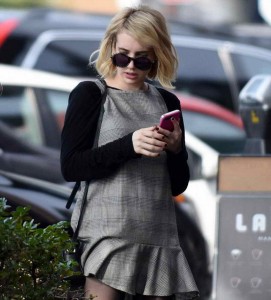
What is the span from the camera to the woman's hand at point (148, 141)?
421 cm

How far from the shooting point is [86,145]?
14.4ft

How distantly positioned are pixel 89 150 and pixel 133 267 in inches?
16.8

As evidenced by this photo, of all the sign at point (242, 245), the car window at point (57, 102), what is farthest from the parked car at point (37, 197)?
the car window at point (57, 102)

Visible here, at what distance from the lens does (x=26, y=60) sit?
42.0 feet

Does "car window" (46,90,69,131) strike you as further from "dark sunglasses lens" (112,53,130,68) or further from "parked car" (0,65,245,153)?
"dark sunglasses lens" (112,53,130,68)

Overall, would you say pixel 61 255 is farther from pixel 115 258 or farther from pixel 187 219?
pixel 187 219

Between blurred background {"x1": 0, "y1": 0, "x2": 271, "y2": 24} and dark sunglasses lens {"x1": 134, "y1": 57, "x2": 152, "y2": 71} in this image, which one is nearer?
dark sunglasses lens {"x1": 134, "y1": 57, "x2": 152, "y2": 71}

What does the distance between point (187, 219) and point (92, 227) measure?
4432mm

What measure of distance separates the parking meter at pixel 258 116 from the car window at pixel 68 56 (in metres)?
5.67

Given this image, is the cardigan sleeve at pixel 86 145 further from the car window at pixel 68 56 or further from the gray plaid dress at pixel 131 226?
the car window at pixel 68 56

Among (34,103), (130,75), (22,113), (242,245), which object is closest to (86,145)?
(130,75)

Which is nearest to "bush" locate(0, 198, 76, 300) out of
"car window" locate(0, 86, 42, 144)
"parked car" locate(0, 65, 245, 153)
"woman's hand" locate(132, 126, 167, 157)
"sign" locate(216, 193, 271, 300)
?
"woman's hand" locate(132, 126, 167, 157)

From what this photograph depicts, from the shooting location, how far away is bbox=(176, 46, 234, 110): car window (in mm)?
14141

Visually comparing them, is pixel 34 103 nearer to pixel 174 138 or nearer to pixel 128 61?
pixel 128 61
